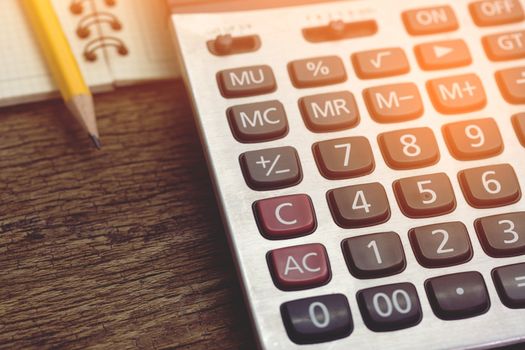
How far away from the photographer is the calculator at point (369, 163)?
0.30 metres

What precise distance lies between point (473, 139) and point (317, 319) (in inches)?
5.3

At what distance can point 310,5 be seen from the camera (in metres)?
0.40

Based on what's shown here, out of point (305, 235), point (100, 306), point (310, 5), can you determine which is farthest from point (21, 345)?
point (310, 5)

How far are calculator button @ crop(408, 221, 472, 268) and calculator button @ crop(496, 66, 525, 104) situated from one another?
3.6 inches

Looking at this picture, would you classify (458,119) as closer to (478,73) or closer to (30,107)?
(478,73)

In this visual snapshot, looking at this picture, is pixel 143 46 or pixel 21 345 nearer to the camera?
pixel 21 345

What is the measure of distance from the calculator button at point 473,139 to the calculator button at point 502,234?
4 cm

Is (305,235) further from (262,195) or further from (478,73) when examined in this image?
(478,73)

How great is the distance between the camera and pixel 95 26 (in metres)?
0.41

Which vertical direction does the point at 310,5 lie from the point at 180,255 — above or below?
above

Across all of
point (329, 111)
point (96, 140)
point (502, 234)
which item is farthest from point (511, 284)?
point (96, 140)

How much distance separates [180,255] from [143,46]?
0.15 meters

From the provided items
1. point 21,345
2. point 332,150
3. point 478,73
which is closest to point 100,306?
point 21,345

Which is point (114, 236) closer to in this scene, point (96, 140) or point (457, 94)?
point (96, 140)
